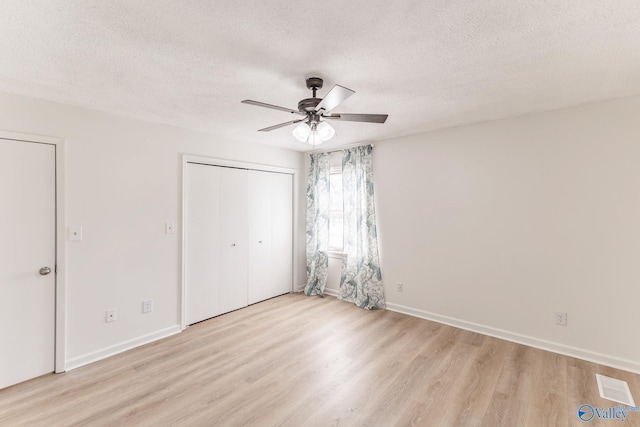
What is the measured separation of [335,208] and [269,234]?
112 centimetres

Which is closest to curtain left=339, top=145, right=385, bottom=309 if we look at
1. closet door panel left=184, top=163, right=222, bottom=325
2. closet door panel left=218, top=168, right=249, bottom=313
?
closet door panel left=218, top=168, right=249, bottom=313

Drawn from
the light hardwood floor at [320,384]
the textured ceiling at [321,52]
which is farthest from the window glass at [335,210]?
the textured ceiling at [321,52]

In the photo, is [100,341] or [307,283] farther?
[307,283]

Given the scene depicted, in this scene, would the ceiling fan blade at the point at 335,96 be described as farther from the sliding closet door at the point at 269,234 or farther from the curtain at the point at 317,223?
the curtain at the point at 317,223

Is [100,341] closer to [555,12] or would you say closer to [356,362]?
[356,362]

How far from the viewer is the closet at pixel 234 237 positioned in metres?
3.66

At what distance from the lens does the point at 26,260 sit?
2.49 metres

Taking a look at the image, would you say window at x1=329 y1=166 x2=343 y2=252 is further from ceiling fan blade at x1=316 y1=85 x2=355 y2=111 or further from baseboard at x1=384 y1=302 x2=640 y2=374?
ceiling fan blade at x1=316 y1=85 x2=355 y2=111

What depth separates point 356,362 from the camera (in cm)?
277

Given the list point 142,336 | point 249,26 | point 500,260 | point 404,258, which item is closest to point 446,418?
point 500,260

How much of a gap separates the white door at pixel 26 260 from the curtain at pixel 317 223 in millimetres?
3172

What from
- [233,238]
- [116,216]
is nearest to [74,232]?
[116,216]

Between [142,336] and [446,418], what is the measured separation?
9.71 ft

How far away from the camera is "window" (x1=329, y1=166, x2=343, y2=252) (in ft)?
15.7
